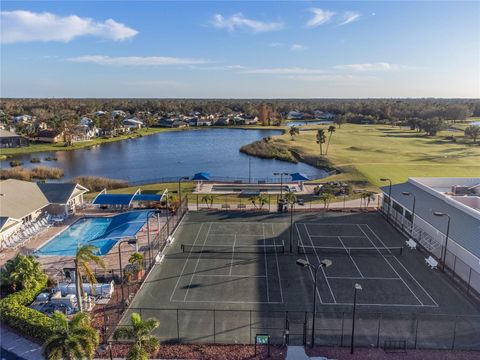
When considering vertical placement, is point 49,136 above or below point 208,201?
above

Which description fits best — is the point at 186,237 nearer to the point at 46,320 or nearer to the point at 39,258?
the point at 39,258

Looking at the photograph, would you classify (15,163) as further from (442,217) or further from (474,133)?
(474,133)

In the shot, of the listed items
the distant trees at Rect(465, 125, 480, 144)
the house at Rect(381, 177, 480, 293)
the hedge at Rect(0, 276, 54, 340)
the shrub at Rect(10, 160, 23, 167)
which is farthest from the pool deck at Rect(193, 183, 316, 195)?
the distant trees at Rect(465, 125, 480, 144)

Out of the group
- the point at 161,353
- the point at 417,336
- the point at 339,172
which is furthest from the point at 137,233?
the point at 339,172

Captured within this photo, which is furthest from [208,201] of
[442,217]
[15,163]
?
[15,163]

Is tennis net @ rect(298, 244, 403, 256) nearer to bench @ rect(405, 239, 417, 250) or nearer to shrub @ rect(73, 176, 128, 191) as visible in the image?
bench @ rect(405, 239, 417, 250)

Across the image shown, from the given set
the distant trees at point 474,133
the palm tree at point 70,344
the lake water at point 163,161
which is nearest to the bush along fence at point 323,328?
the palm tree at point 70,344
